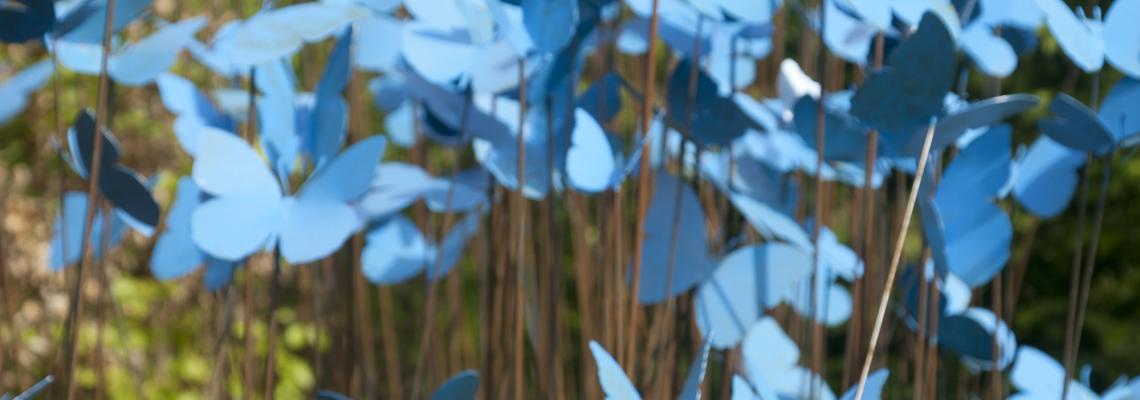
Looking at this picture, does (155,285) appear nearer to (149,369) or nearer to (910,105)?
(149,369)

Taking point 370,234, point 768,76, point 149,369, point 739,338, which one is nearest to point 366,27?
point 370,234

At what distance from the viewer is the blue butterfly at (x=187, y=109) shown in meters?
0.67

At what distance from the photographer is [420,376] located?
70 centimetres

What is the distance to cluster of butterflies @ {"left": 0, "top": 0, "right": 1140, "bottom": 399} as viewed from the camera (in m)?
0.55

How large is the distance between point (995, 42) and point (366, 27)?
0.37 metres

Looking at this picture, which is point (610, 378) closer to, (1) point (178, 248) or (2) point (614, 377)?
(2) point (614, 377)

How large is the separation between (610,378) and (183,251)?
1.14ft

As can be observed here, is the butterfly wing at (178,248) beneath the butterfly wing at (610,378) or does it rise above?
beneath

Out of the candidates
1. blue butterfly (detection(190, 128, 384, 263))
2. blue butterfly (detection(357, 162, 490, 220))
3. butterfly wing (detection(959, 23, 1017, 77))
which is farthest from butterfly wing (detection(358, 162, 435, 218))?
butterfly wing (detection(959, 23, 1017, 77))

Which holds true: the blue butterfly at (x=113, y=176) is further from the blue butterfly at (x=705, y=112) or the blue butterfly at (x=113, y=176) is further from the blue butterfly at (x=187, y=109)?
the blue butterfly at (x=705, y=112)

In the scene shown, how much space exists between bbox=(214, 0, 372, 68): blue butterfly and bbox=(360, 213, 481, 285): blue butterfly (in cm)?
23

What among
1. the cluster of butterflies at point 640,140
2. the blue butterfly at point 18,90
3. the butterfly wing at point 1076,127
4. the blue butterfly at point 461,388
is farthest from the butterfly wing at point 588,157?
the blue butterfly at point 18,90

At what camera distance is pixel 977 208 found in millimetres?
591

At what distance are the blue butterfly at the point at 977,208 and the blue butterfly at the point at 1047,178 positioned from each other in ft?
0.27
